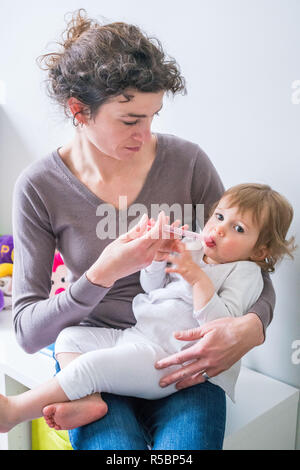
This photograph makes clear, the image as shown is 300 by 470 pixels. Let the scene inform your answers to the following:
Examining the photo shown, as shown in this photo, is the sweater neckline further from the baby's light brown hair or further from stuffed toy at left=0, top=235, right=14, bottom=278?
stuffed toy at left=0, top=235, right=14, bottom=278

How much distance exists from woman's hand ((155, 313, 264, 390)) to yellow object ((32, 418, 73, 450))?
20.8 inches

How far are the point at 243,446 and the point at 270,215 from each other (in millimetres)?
588

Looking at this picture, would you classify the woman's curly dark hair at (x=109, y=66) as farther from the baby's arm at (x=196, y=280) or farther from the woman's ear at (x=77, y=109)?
the baby's arm at (x=196, y=280)

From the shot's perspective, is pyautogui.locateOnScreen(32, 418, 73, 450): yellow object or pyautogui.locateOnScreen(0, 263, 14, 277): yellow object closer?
pyautogui.locateOnScreen(32, 418, 73, 450): yellow object

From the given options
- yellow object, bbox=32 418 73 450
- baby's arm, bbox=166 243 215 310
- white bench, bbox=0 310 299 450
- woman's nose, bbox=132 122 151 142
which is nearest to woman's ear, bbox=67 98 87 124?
woman's nose, bbox=132 122 151 142

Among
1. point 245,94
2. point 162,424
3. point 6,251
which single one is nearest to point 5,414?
point 162,424

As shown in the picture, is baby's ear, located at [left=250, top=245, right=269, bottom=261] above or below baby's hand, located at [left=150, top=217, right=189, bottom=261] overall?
below

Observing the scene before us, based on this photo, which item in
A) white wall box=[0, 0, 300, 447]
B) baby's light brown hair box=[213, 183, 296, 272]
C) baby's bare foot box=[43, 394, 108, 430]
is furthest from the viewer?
white wall box=[0, 0, 300, 447]

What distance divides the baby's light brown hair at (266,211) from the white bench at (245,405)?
1.29 ft

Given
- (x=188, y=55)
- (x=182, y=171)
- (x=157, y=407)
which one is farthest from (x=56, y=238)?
(x=188, y=55)

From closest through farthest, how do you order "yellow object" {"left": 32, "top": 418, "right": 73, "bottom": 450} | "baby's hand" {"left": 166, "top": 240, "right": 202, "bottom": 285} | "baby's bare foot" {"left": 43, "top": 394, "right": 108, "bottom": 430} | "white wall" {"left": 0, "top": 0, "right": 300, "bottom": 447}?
1. "baby's bare foot" {"left": 43, "top": 394, "right": 108, "bottom": 430}
2. "baby's hand" {"left": 166, "top": 240, "right": 202, "bottom": 285}
3. "white wall" {"left": 0, "top": 0, "right": 300, "bottom": 447}
4. "yellow object" {"left": 32, "top": 418, "right": 73, "bottom": 450}

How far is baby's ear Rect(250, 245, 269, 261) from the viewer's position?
1.21 m

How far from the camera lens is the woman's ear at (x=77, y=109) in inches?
44.3

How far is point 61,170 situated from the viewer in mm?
1240
